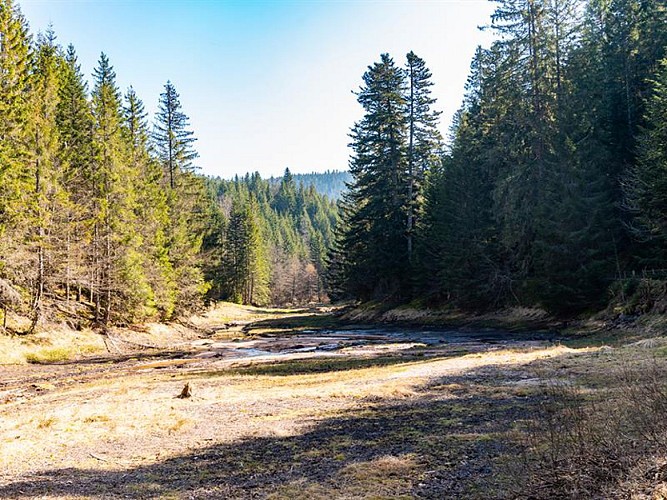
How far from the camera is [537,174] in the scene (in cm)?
3428

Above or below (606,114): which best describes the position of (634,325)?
below

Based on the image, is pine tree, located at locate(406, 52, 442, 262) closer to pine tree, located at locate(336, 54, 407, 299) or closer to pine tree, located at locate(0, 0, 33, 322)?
pine tree, located at locate(336, 54, 407, 299)

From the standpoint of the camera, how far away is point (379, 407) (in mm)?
11234

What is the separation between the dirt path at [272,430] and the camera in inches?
269

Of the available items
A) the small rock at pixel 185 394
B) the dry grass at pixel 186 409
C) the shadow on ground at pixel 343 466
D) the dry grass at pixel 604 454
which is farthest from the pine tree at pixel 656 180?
the small rock at pixel 185 394

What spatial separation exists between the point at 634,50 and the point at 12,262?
37275 mm

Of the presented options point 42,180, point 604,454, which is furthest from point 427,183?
point 604,454

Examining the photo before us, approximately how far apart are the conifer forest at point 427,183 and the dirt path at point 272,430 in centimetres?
1117

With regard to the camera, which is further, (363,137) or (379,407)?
(363,137)

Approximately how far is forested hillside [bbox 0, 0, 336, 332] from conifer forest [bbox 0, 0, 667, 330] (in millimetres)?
134

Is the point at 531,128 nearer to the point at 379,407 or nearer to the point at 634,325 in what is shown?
the point at 634,325

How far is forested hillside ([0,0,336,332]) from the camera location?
24.1 meters


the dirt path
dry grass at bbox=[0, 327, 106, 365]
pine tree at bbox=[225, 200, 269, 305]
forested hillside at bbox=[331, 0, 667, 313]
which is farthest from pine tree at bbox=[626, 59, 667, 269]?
pine tree at bbox=[225, 200, 269, 305]

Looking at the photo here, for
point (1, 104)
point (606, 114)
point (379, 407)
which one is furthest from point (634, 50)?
point (1, 104)
